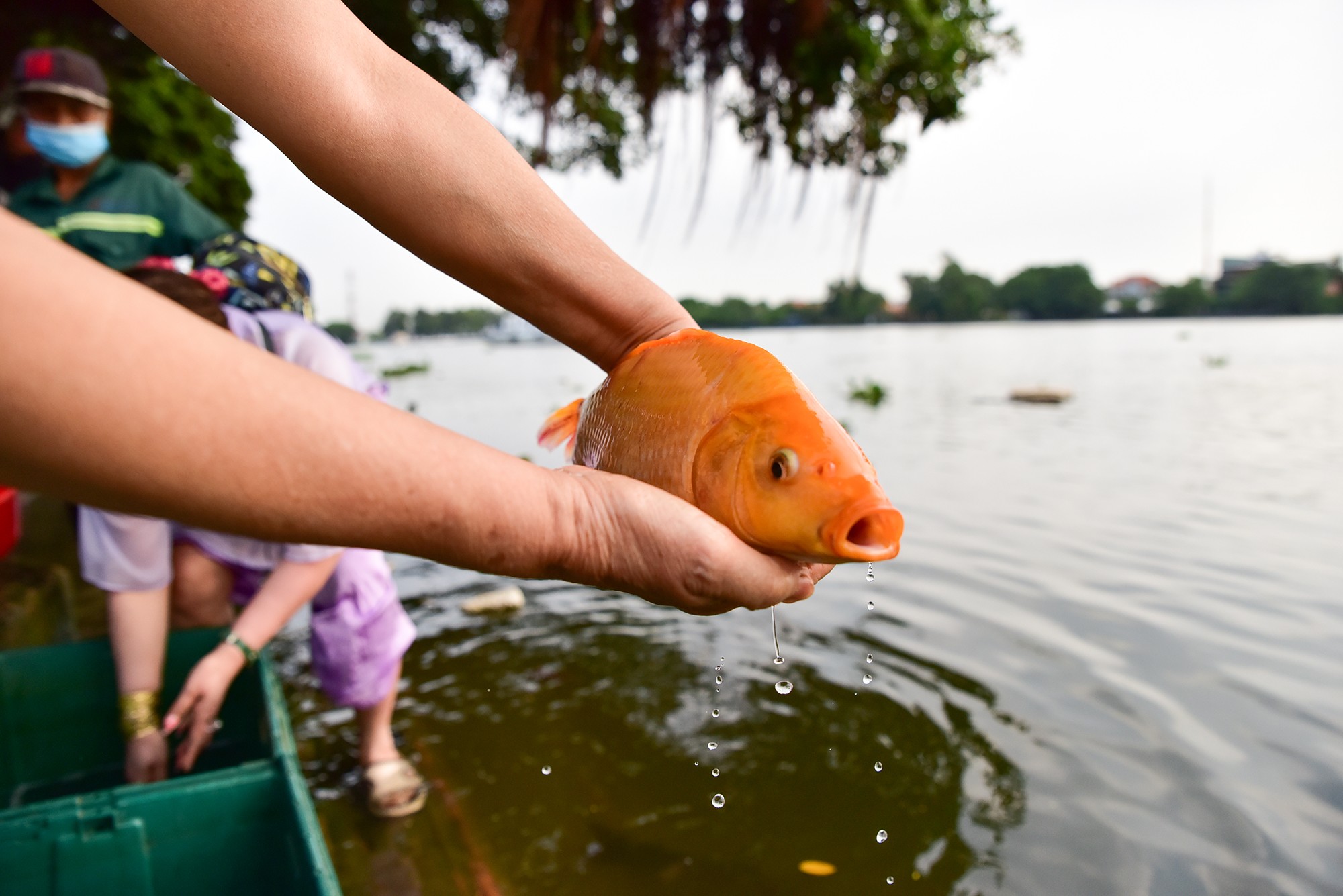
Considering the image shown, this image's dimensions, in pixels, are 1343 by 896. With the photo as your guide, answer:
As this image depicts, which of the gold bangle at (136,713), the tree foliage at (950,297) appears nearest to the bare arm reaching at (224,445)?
the gold bangle at (136,713)

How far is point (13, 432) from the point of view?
822mm

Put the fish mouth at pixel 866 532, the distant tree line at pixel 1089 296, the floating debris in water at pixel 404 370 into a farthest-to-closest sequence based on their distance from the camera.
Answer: the distant tree line at pixel 1089 296 < the floating debris in water at pixel 404 370 < the fish mouth at pixel 866 532

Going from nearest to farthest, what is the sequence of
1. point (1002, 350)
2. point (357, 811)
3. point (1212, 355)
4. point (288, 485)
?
point (288, 485)
point (357, 811)
point (1212, 355)
point (1002, 350)

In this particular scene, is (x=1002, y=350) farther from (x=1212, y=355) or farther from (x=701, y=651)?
(x=701, y=651)

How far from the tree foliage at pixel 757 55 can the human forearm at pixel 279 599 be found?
2545 mm

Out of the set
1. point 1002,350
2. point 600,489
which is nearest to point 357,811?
point 600,489

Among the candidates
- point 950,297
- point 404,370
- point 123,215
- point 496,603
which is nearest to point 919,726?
point 496,603

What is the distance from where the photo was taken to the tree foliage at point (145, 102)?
8484 mm

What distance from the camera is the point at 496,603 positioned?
219 inches

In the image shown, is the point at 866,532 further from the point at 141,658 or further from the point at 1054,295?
the point at 1054,295

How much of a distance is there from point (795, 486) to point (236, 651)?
2.40 meters

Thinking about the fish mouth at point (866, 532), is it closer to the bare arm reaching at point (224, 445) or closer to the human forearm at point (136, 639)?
the bare arm reaching at point (224, 445)

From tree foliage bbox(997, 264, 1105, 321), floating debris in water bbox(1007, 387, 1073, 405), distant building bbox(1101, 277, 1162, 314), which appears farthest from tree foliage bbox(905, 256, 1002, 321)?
floating debris in water bbox(1007, 387, 1073, 405)

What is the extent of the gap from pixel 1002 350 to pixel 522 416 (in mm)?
38743
